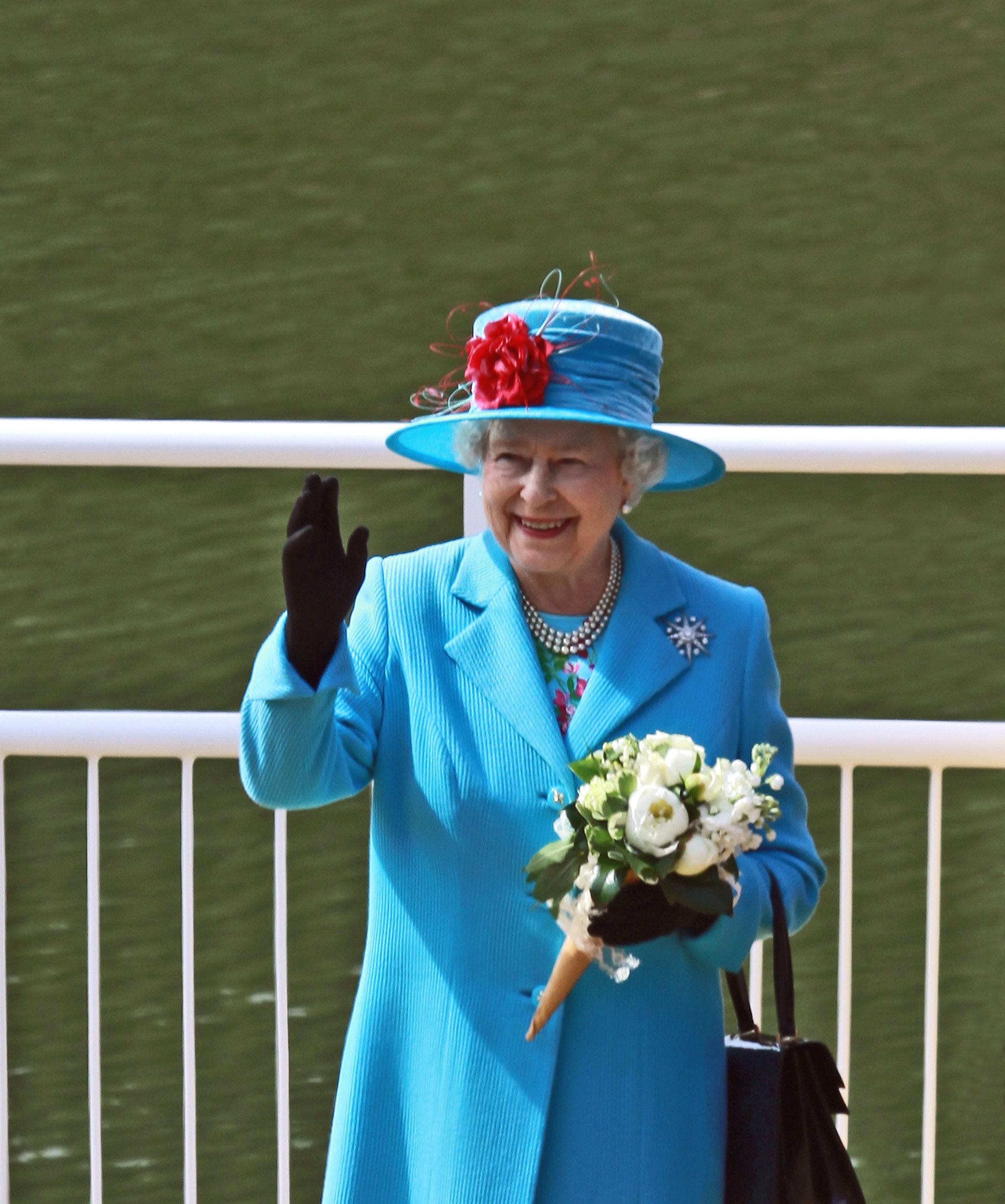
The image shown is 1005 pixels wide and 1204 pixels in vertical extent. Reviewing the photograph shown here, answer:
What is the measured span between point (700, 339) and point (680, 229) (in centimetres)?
30

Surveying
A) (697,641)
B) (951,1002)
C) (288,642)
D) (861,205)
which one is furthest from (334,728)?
(861,205)

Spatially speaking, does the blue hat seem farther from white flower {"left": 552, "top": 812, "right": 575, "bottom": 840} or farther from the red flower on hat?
white flower {"left": 552, "top": 812, "right": 575, "bottom": 840}

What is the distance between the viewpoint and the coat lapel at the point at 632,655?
1873 mm

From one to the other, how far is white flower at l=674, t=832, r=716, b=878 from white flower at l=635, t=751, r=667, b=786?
7 centimetres

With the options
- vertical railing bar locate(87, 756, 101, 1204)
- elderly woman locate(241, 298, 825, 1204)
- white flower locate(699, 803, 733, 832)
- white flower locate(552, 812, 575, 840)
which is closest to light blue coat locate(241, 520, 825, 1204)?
elderly woman locate(241, 298, 825, 1204)

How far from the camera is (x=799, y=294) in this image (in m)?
3.88

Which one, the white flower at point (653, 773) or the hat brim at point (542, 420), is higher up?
the hat brim at point (542, 420)

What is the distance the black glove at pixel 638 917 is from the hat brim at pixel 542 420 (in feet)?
1.86

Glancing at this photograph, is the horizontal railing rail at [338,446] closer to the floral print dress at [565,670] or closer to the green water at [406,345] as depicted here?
the floral print dress at [565,670]

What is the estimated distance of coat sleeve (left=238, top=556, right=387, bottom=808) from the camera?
5.50 feet

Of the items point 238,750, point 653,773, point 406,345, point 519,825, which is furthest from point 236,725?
point 406,345

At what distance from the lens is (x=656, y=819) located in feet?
5.33

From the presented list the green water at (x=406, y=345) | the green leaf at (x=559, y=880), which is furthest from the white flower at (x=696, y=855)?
the green water at (x=406, y=345)

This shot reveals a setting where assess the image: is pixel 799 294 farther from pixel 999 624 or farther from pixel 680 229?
pixel 999 624
